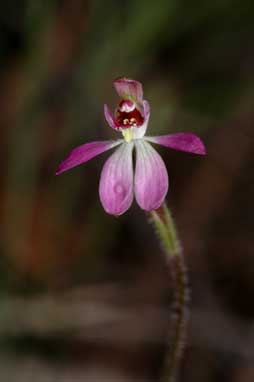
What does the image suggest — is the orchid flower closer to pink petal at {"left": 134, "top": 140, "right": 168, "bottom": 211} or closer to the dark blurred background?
pink petal at {"left": 134, "top": 140, "right": 168, "bottom": 211}

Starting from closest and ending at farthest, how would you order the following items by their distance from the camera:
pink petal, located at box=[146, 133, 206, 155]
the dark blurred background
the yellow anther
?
pink petal, located at box=[146, 133, 206, 155], the yellow anther, the dark blurred background

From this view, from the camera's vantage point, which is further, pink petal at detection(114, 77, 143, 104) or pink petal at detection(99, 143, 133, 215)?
pink petal at detection(114, 77, 143, 104)

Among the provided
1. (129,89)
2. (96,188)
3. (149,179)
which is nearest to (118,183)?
(149,179)

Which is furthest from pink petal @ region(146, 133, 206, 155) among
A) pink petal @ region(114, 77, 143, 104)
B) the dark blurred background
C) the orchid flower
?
the dark blurred background

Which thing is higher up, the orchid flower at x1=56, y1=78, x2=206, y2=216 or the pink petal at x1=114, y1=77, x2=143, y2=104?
the pink petal at x1=114, y1=77, x2=143, y2=104

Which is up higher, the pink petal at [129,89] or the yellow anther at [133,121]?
the pink petal at [129,89]

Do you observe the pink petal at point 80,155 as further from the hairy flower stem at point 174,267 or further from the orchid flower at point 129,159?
the hairy flower stem at point 174,267

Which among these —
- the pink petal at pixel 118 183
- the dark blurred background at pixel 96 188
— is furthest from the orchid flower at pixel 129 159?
the dark blurred background at pixel 96 188
